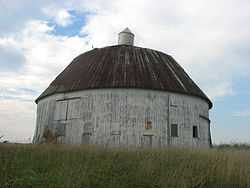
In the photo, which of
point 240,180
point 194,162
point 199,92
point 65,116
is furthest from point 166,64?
point 240,180

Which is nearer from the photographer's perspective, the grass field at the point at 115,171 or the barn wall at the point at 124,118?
the grass field at the point at 115,171

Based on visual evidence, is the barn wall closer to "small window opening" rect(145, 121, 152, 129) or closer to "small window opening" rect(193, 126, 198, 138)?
"small window opening" rect(145, 121, 152, 129)

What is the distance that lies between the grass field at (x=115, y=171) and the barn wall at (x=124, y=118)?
11.3m

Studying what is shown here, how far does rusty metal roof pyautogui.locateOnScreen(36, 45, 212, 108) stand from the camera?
22.8m

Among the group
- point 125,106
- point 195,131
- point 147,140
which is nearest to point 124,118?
point 125,106

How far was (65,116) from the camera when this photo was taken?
76.8 ft

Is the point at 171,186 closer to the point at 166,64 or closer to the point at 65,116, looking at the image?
the point at 65,116

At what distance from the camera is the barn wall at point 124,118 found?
21734 mm

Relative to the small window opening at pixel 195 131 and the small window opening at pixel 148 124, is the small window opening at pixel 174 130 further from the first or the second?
the small window opening at pixel 195 131

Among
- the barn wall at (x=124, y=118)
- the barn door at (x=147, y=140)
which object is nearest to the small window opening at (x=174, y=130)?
the barn wall at (x=124, y=118)

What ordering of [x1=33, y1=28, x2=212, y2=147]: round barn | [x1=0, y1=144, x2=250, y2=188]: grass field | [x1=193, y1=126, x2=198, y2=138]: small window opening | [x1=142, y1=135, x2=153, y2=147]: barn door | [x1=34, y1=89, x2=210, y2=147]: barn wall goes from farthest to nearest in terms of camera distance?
[x1=193, y1=126, x2=198, y2=138]: small window opening → [x1=33, y1=28, x2=212, y2=147]: round barn → [x1=34, y1=89, x2=210, y2=147]: barn wall → [x1=142, y1=135, x2=153, y2=147]: barn door → [x1=0, y1=144, x2=250, y2=188]: grass field

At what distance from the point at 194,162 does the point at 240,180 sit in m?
1.83

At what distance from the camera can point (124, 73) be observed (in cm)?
2325

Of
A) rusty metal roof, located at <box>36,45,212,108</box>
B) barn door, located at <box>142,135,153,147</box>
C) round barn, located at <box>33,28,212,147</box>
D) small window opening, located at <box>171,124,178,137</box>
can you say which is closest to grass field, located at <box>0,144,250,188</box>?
round barn, located at <box>33,28,212,147</box>
